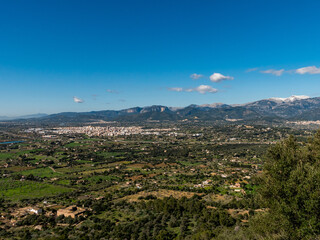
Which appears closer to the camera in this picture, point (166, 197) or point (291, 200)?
point (291, 200)

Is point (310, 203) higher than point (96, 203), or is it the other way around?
point (310, 203)

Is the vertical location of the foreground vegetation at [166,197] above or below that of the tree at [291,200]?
below

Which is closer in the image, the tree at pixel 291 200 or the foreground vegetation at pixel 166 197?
the tree at pixel 291 200

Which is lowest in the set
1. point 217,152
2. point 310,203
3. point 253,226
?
point 217,152

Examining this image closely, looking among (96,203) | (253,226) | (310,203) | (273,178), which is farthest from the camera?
(96,203)

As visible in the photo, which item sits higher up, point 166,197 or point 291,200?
point 291,200

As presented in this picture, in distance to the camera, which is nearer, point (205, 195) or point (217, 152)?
point (205, 195)

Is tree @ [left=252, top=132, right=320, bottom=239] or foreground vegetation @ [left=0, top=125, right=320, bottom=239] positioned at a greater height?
tree @ [left=252, top=132, right=320, bottom=239]

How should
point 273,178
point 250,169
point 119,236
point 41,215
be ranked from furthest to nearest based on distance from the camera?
point 250,169, point 41,215, point 119,236, point 273,178

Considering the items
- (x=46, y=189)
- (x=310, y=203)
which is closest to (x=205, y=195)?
(x=310, y=203)

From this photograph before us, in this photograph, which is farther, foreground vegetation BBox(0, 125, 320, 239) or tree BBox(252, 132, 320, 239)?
foreground vegetation BBox(0, 125, 320, 239)

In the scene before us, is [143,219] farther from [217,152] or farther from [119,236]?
[217,152]
